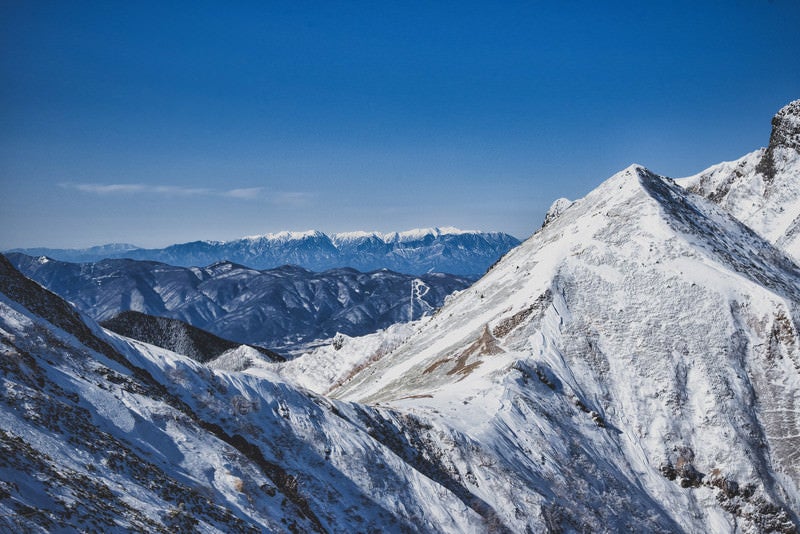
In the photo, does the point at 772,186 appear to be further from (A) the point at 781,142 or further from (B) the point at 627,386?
(B) the point at 627,386

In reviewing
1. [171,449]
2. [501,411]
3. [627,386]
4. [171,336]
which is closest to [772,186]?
[627,386]

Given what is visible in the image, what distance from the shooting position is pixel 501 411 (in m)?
42.9

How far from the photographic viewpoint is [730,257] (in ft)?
210

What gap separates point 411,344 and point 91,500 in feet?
214

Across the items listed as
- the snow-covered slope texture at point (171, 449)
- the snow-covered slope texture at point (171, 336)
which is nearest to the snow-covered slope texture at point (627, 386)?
the snow-covered slope texture at point (171, 449)

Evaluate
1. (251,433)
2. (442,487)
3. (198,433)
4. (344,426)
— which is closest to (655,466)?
(442,487)

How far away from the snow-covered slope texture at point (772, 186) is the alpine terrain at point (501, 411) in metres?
47.3

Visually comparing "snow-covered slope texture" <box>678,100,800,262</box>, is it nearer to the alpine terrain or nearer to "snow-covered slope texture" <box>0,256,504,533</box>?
the alpine terrain

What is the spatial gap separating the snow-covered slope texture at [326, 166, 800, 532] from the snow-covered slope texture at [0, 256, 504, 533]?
653 centimetres

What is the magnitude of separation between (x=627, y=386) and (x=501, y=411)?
17271mm

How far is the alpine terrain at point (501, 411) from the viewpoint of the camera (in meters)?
19.7

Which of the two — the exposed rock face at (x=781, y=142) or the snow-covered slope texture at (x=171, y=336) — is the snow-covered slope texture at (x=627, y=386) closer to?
the snow-covered slope texture at (x=171, y=336)

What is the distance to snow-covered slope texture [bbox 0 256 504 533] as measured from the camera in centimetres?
1609

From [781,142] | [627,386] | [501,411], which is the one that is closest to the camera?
[501,411]
